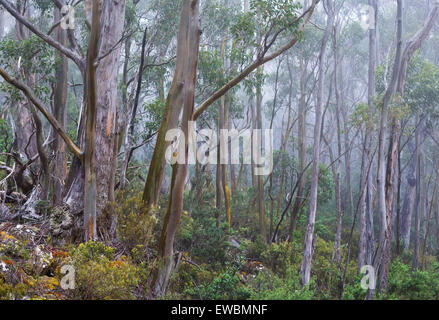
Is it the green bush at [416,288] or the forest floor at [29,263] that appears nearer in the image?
the forest floor at [29,263]

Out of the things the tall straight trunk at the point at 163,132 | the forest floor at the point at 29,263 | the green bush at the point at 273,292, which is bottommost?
the green bush at the point at 273,292

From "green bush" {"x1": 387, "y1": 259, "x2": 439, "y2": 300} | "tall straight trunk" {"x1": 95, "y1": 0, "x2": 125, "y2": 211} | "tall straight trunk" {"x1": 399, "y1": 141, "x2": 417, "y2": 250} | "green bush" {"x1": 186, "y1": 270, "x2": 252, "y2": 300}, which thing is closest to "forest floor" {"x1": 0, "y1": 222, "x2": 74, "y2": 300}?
"tall straight trunk" {"x1": 95, "y1": 0, "x2": 125, "y2": 211}

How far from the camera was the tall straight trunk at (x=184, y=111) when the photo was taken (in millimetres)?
4844

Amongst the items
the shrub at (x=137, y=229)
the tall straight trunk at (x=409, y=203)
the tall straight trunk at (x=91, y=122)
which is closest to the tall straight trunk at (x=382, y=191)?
the shrub at (x=137, y=229)

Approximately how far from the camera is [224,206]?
10883 millimetres

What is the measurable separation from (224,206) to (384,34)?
34.7 ft

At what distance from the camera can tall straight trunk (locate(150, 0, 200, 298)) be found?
4844 mm

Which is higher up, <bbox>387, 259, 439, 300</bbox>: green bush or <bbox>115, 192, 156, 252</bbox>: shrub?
<bbox>115, 192, 156, 252</bbox>: shrub

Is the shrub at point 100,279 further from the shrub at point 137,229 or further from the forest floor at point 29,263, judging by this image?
the shrub at point 137,229

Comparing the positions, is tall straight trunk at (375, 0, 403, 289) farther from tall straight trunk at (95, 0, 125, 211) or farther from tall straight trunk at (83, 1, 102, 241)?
tall straight trunk at (95, 0, 125, 211)

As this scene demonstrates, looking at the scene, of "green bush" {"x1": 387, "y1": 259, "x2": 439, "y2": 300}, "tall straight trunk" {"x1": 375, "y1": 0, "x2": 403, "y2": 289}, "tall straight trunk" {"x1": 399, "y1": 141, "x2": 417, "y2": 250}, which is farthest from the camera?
"tall straight trunk" {"x1": 399, "y1": 141, "x2": 417, "y2": 250}

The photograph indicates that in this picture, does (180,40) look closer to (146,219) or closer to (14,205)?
(146,219)

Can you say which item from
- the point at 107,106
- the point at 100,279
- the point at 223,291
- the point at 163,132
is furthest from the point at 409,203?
the point at 100,279

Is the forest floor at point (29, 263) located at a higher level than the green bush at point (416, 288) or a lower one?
higher
